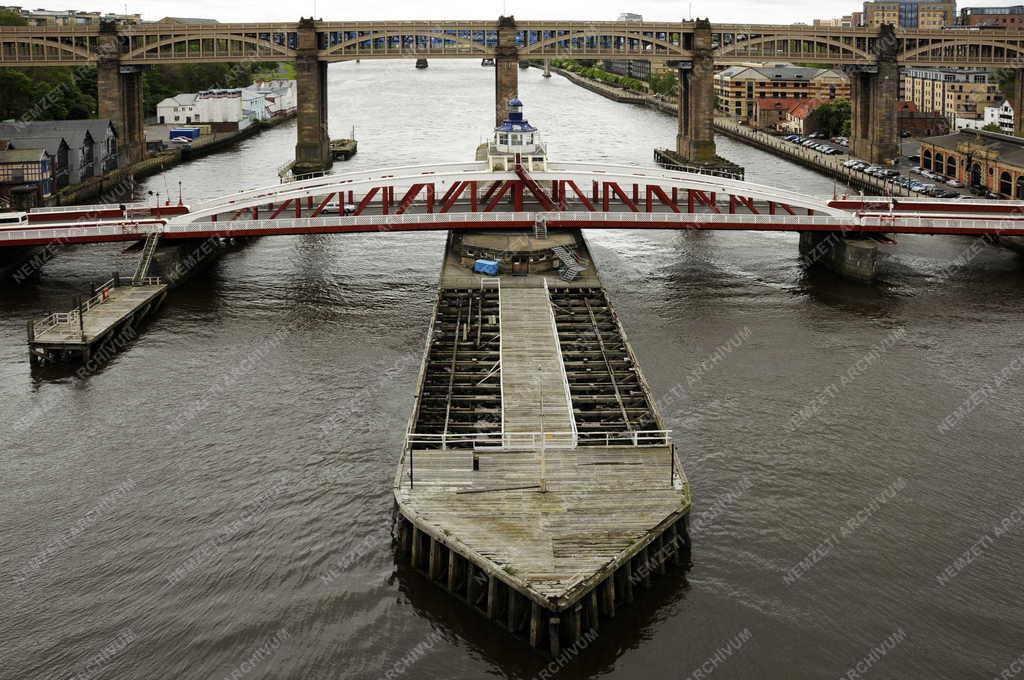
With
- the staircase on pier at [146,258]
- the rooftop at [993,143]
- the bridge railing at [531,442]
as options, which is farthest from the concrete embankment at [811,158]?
the bridge railing at [531,442]

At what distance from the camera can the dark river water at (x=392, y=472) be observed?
80.3 ft

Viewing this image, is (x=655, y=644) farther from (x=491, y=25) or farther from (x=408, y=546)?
(x=491, y=25)

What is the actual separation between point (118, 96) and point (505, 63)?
33.5 m

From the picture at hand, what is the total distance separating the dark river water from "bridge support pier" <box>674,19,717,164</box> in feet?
144

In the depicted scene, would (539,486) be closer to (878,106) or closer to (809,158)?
(878,106)

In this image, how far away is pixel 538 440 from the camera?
99.5 ft

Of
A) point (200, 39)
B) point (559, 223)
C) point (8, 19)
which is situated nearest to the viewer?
point (559, 223)

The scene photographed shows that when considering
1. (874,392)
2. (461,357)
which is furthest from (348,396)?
(874,392)

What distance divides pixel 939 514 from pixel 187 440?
2128cm

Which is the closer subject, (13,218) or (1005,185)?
(13,218)

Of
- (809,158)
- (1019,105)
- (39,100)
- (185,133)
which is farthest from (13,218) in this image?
(1019,105)

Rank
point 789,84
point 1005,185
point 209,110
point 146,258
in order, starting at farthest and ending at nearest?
point 789,84
point 209,110
point 1005,185
point 146,258

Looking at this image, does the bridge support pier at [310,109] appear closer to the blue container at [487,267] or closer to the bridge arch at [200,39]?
the bridge arch at [200,39]

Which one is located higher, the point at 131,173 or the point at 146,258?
the point at 131,173
